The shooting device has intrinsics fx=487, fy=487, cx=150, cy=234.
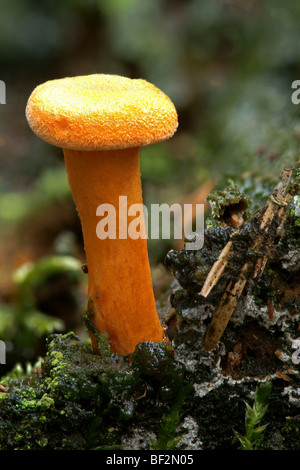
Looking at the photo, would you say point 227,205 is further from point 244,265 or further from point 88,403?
point 88,403

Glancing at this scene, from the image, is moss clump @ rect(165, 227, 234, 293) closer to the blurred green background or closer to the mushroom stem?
the mushroom stem

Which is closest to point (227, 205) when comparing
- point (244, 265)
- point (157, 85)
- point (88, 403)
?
point (244, 265)

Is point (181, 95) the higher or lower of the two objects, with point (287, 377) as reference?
higher

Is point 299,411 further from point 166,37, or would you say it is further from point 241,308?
point 166,37

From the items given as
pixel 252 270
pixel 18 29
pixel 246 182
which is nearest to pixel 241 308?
pixel 252 270

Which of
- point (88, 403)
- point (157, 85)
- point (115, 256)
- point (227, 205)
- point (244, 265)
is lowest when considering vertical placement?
point (88, 403)

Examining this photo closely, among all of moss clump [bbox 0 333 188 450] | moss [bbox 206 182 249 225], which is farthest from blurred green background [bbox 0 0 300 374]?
moss clump [bbox 0 333 188 450]

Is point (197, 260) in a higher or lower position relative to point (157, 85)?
lower
